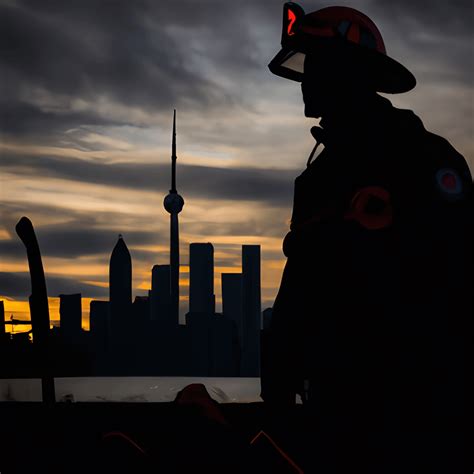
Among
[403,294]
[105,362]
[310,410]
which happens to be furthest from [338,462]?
[105,362]

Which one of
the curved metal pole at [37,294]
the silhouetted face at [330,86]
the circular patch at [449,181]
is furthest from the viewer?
the curved metal pole at [37,294]

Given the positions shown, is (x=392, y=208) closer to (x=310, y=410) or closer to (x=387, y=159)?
(x=387, y=159)

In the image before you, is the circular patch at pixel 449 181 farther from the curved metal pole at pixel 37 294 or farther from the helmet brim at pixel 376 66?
the curved metal pole at pixel 37 294

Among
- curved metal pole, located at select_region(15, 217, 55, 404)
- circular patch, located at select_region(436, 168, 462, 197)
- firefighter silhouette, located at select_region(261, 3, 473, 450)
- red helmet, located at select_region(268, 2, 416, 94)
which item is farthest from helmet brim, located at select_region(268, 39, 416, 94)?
curved metal pole, located at select_region(15, 217, 55, 404)

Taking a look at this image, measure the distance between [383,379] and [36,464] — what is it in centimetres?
222

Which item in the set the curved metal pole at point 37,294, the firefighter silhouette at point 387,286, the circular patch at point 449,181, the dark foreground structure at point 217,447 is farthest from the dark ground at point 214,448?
the circular patch at point 449,181

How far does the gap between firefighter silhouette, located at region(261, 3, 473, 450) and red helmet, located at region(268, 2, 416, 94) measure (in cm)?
54

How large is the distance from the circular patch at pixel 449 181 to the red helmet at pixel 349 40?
98cm

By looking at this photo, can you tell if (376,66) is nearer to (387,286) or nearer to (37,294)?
(387,286)

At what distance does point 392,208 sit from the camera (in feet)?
16.8

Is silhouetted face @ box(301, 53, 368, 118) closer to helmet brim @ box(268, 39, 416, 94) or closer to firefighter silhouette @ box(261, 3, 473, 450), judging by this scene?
helmet brim @ box(268, 39, 416, 94)

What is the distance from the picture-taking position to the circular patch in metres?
5.09

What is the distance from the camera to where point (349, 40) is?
18.7ft

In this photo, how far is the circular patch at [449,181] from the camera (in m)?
5.09
